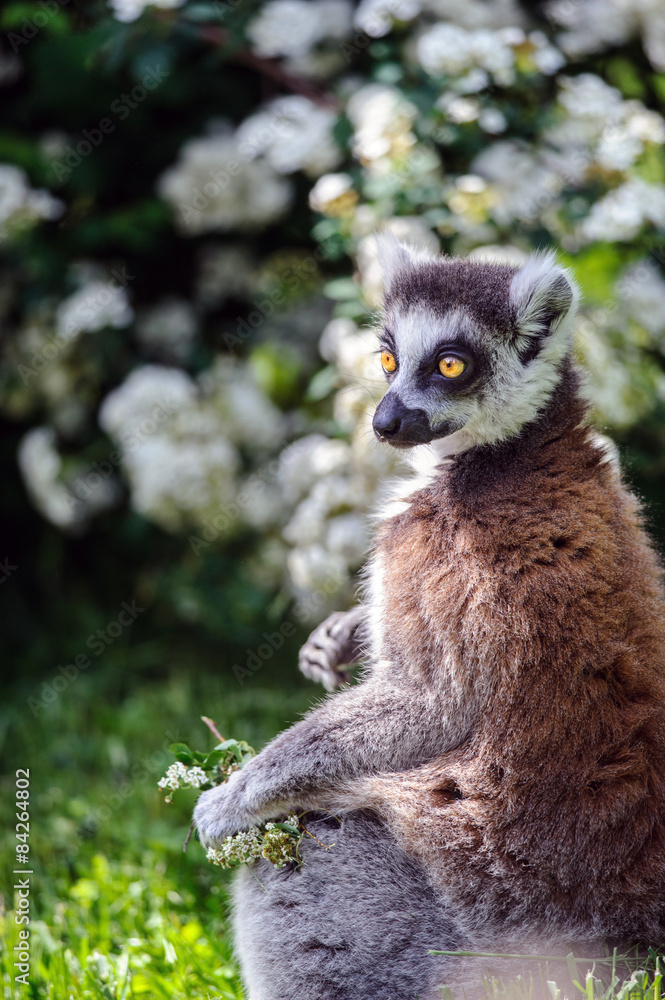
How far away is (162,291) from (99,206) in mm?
595

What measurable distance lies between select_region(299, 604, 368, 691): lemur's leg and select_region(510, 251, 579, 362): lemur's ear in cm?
109

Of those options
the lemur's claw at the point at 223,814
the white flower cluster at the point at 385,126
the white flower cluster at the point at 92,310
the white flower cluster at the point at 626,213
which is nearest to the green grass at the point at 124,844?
the lemur's claw at the point at 223,814

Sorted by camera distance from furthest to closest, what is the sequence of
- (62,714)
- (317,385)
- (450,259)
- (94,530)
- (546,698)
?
(94,530) < (62,714) < (317,385) < (450,259) < (546,698)

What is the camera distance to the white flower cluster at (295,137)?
14.9 ft

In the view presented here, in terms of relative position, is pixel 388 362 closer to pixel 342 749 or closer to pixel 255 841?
pixel 342 749

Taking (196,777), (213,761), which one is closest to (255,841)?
(196,777)

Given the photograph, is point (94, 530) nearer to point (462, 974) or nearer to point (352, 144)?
point (352, 144)

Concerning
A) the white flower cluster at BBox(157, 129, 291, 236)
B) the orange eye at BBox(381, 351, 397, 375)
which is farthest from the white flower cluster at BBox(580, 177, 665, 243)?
the white flower cluster at BBox(157, 129, 291, 236)

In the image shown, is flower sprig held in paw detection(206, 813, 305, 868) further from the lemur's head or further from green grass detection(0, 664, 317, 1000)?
the lemur's head

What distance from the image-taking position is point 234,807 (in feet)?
9.07

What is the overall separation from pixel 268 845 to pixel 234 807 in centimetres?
17

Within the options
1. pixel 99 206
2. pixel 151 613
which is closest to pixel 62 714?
pixel 151 613

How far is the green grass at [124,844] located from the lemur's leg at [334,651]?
636 millimetres

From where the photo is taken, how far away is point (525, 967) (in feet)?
8.29
